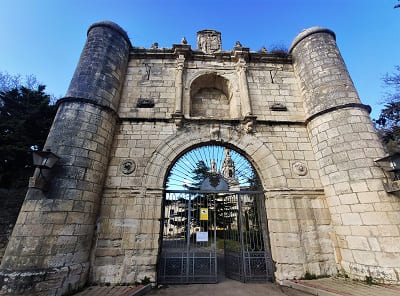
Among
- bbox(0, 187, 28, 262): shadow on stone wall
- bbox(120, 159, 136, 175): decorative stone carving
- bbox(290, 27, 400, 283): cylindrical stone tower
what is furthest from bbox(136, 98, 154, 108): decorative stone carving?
bbox(290, 27, 400, 283): cylindrical stone tower

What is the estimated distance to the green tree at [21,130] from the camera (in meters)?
6.11

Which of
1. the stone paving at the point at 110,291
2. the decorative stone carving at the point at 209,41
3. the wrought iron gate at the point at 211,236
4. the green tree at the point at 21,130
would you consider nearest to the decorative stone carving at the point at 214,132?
the wrought iron gate at the point at 211,236

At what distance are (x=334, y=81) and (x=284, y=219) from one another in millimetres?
4209

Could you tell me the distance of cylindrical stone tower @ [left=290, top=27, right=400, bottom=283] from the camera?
3670 millimetres

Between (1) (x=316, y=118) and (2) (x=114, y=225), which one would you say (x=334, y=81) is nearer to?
(1) (x=316, y=118)

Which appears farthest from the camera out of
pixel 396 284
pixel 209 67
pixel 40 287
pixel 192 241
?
pixel 209 67

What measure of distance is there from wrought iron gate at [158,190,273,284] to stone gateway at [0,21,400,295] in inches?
7.1

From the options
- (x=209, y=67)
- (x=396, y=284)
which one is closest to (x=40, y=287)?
(x=396, y=284)

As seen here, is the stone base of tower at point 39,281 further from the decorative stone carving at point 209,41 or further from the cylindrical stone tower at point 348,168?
the decorative stone carving at point 209,41

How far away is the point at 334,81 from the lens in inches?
204

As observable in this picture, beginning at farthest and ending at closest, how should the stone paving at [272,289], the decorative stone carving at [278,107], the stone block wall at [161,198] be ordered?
the decorative stone carving at [278,107] < the stone block wall at [161,198] < the stone paving at [272,289]

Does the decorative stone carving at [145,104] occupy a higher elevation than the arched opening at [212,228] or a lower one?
higher

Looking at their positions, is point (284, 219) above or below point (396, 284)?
above

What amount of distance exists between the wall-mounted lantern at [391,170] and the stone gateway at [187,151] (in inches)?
4.5
